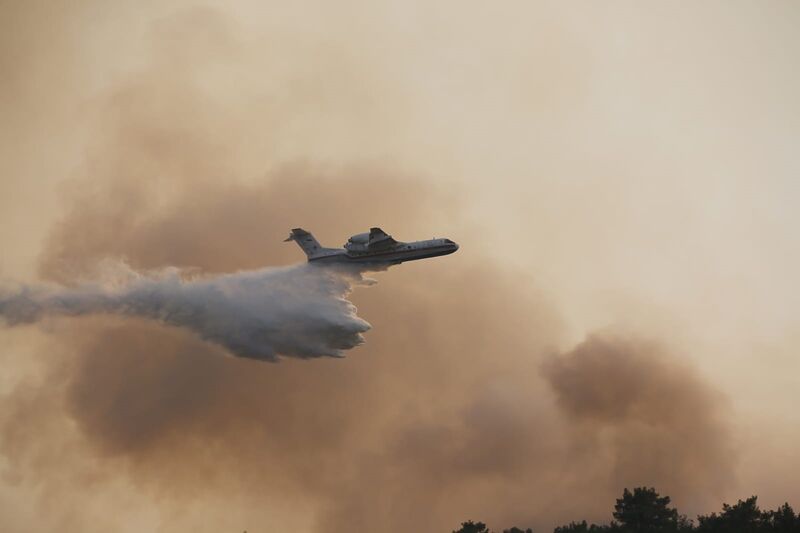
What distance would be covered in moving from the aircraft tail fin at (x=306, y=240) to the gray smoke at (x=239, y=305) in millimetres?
1249

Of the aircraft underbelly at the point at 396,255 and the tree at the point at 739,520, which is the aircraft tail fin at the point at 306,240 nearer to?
the aircraft underbelly at the point at 396,255

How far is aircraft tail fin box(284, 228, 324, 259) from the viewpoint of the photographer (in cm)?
11956

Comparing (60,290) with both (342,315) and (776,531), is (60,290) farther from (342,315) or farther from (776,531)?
(776,531)

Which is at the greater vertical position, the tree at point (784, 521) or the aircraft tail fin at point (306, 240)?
the aircraft tail fin at point (306, 240)

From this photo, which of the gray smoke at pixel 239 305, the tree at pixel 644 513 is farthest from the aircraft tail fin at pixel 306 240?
the tree at pixel 644 513

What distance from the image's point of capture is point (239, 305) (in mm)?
119000

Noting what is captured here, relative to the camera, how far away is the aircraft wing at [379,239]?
115 meters

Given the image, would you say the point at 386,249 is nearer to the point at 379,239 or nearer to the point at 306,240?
the point at 379,239

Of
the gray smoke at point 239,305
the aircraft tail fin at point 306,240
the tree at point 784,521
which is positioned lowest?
the tree at point 784,521

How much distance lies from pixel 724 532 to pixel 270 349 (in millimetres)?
36526

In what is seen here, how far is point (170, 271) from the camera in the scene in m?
121

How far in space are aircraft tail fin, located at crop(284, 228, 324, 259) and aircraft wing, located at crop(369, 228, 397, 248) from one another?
562 centimetres

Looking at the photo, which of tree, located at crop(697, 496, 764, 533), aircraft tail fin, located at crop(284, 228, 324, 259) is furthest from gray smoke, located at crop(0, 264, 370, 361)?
tree, located at crop(697, 496, 764, 533)

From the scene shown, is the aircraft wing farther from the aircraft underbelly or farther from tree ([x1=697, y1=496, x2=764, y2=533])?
tree ([x1=697, y1=496, x2=764, y2=533])
